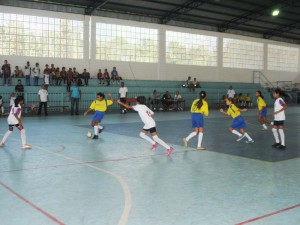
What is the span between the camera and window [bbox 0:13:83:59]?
83.8 feet

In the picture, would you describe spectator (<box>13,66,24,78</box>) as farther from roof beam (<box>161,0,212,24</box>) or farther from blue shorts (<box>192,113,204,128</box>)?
blue shorts (<box>192,113,204,128</box>)

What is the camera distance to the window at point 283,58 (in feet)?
146

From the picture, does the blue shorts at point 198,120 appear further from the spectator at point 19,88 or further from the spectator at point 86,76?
the spectator at point 86,76

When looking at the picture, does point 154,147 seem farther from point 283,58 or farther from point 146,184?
point 283,58

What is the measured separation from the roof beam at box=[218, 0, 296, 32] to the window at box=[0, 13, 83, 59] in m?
16.7

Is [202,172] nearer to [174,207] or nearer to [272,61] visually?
[174,207]

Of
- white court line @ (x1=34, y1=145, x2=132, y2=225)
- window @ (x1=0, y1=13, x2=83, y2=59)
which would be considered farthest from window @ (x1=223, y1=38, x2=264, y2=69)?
white court line @ (x1=34, y1=145, x2=132, y2=225)

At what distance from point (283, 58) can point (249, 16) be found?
508 inches

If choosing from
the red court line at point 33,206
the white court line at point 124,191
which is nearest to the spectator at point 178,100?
the white court line at point 124,191

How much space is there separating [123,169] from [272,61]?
40.9m

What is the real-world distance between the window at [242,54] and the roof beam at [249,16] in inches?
62.7

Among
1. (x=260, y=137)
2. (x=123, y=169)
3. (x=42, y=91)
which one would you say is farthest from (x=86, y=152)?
(x=42, y=91)

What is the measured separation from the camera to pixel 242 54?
41.4 metres

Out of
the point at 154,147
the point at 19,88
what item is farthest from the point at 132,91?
the point at 154,147
